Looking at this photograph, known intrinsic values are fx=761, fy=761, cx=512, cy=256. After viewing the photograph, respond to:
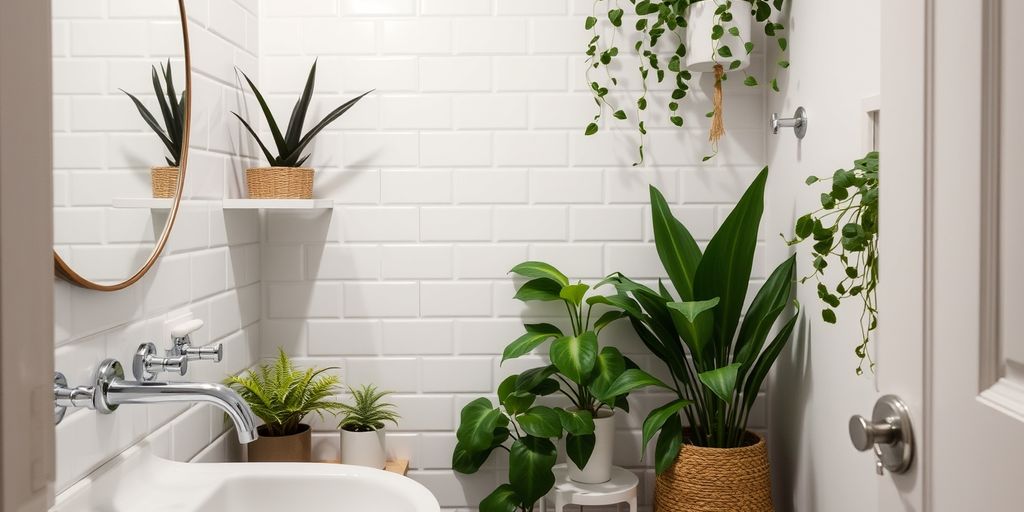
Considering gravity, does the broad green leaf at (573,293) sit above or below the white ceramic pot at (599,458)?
above

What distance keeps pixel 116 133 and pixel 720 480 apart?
4.54 feet

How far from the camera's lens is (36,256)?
0.32 meters

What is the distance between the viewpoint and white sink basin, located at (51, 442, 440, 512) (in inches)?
50.9

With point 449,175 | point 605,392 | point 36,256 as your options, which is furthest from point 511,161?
point 36,256

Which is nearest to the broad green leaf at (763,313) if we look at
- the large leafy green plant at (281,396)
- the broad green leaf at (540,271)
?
the broad green leaf at (540,271)

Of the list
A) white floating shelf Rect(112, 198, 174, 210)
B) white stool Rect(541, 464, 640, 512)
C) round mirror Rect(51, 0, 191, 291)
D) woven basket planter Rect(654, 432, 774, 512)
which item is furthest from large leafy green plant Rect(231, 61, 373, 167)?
woven basket planter Rect(654, 432, 774, 512)

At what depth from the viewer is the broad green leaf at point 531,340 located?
1.85 m

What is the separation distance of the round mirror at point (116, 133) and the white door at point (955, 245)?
1.04m

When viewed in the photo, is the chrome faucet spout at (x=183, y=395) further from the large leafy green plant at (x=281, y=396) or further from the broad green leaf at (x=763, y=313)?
the broad green leaf at (x=763, y=313)

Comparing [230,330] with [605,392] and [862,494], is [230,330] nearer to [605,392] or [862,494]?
[605,392]

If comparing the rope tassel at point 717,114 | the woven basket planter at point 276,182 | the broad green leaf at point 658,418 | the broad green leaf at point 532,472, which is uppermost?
the rope tassel at point 717,114

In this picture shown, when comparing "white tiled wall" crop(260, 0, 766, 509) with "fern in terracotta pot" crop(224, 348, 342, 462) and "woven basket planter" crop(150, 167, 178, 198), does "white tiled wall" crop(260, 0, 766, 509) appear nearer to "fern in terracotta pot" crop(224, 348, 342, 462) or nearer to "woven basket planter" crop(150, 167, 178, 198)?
"fern in terracotta pot" crop(224, 348, 342, 462)

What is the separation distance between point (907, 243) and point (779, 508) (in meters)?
1.40

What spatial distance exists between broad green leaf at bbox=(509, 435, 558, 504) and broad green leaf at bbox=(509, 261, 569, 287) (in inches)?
16.2
